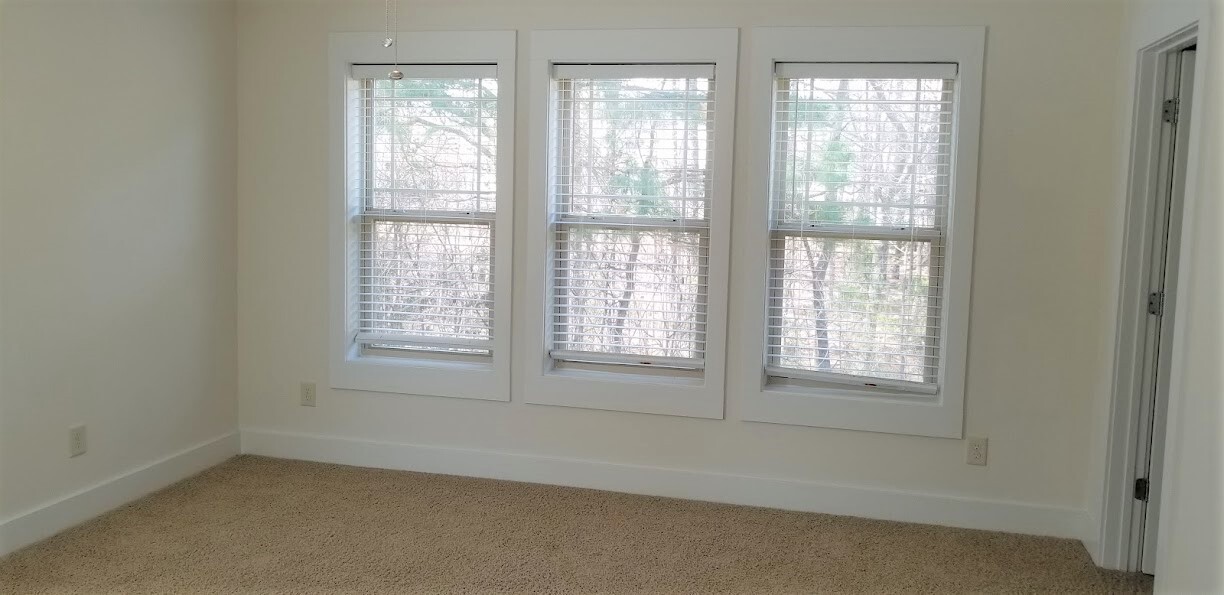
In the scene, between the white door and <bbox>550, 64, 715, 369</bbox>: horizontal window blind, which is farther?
<bbox>550, 64, 715, 369</bbox>: horizontal window blind

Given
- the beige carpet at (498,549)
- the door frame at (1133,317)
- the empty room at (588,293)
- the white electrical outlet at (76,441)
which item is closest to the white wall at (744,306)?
the empty room at (588,293)

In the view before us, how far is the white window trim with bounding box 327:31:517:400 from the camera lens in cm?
394

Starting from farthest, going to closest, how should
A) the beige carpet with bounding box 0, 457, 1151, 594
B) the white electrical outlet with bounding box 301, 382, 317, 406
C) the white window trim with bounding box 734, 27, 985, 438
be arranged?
the white electrical outlet with bounding box 301, 382, 317, 406 → the white window trim with bounding box 734, 27, 985, 438 → the beige carpet with bounding box 0, 457, 1151, 594

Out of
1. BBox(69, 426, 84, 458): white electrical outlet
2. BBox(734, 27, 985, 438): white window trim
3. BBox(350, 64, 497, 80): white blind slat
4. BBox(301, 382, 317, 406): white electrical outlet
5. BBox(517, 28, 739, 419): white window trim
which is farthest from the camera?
BBox(301, 382, 317, 406): white electrical outlet

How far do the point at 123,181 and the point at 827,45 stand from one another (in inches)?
113

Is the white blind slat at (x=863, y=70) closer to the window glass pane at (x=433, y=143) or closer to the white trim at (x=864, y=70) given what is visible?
the white trim at (x=864, y=70)

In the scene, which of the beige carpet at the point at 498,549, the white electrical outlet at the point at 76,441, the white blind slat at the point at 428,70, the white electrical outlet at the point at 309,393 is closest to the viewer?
the beige carpet at the point at 498,549

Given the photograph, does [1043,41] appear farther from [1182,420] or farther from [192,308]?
[192,308]

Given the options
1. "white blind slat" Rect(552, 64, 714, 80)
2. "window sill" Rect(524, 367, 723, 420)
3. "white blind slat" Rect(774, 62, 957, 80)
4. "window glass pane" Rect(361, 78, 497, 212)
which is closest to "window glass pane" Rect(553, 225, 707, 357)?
"window sill" Rect(524, 367, 723, 420)

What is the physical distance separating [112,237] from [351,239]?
1002mm

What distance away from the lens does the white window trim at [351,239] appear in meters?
3.94

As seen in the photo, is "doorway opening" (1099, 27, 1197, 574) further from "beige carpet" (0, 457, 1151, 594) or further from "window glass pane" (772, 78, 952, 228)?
"window glass pane" (772, 78, 952, 228)

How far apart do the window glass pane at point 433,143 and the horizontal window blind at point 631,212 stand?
0.34 metres

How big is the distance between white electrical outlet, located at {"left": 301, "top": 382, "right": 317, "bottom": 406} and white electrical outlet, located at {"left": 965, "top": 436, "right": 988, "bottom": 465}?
2.95 metres
